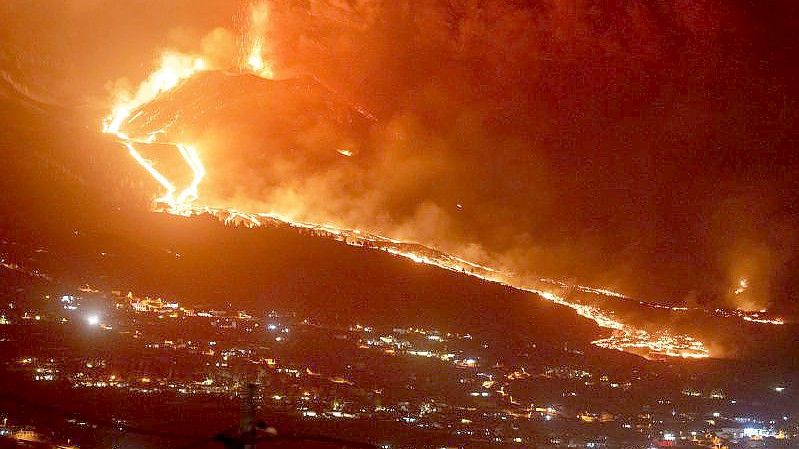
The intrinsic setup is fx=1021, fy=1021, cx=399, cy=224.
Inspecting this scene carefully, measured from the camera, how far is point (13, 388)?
13.2 m

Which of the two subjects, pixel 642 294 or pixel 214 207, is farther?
pixel 642 294

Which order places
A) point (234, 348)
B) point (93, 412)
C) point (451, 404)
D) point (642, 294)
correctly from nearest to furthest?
point (93, 412) → point (234, 348) → point (451, 404) → point (642, 294)

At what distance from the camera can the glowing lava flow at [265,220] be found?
834 inches

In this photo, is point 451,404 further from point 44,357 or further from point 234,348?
point 44,357

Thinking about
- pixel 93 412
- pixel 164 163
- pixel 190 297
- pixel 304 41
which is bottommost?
pixel 93 412

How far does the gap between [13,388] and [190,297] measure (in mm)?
3974

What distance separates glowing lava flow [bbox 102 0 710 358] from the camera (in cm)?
Result: 2117

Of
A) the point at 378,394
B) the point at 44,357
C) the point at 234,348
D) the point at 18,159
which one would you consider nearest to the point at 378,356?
the point at 378,394

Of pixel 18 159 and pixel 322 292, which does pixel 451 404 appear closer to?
pixel 322 292

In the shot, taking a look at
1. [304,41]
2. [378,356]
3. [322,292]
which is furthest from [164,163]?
[378,356]

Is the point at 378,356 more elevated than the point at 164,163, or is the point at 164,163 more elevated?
the point at 164,163

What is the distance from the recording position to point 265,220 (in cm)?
2095

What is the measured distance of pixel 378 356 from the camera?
1750 cm

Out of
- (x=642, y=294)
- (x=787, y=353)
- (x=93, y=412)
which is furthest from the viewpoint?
(x=642, y=294)
